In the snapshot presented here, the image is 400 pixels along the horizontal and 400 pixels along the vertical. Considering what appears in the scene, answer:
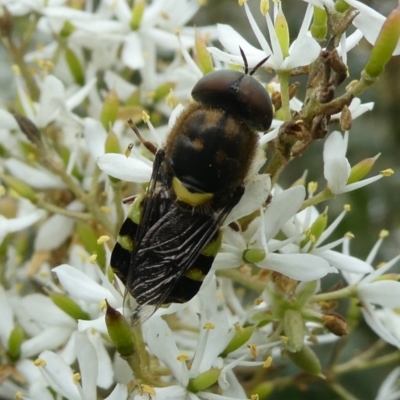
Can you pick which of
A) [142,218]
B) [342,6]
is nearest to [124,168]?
[142,218]

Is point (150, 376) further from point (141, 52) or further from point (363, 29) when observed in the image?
point (141, 52)

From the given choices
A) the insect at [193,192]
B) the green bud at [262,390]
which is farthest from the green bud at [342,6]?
the green bud at [262,390]

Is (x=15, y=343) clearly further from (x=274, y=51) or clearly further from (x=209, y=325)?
(x=274, y=51)

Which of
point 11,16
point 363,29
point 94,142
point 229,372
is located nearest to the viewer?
point 363,29

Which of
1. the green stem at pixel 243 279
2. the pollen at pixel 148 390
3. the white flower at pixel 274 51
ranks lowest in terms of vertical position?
the pollen at pixel 148 390

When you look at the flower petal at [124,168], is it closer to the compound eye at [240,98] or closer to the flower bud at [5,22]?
the compound eye at [240,98]

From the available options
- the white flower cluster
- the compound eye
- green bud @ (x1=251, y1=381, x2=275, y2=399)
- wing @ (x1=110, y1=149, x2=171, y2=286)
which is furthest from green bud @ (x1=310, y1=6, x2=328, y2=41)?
green bud @ (x1=251, y1=381, x2=275, y2=399)

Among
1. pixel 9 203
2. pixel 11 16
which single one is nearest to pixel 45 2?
pixel 11 16
